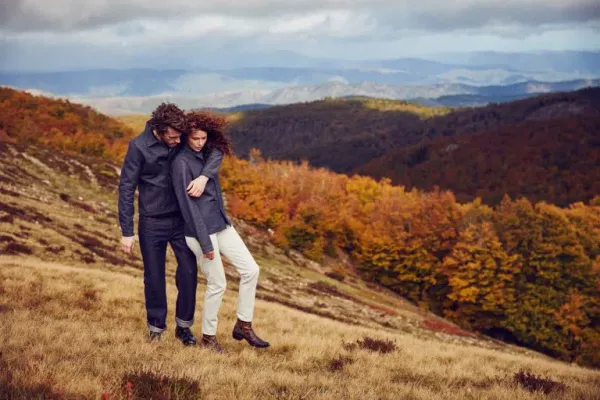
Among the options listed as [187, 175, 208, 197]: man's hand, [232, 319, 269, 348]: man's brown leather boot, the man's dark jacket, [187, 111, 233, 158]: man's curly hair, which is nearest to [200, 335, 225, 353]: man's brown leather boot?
[232, 319, 269, 348]: man's brown leather boot

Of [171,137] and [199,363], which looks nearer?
[199,363]

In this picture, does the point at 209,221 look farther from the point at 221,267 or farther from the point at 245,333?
the point at 245,333

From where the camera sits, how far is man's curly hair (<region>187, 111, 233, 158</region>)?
7.23 metres

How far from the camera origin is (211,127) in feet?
24.2

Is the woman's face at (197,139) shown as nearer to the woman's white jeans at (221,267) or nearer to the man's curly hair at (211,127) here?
the man's curly hair at (211,127)

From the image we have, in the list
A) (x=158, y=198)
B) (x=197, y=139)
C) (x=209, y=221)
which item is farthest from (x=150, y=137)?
(x=209, y=221)

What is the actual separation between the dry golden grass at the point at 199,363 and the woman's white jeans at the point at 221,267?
25.9 inches

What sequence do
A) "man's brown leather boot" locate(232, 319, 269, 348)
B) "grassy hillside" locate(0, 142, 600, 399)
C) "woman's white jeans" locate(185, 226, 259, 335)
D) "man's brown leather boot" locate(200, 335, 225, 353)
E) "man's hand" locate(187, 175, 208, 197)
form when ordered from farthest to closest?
1. "man's brown leather boot" locate(232, 319, 269, 348)
2. "man's brown leather boot" locate(200, 335, 225, 353)
3. "woman's white jeans" locate(185, 226, 259, 335)
4. "man's hand" locate(187, 175, 208, 197)
5. "grassy hillside" locate(0, 142, 600, 399)

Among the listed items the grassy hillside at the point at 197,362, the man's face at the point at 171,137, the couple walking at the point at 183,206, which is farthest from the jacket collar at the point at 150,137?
the grassy hillside at the point at 197,362

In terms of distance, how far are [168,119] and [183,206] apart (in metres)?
1.23

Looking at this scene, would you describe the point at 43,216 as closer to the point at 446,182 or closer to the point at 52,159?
the point at 52,159

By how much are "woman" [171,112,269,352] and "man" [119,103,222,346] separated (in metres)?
A: 0.16

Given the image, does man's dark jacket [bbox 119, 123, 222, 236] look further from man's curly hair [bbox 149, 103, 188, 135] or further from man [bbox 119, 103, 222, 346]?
→ man's curly hair [bbox 149, 103, 188, 135]

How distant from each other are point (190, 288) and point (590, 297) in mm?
64557
